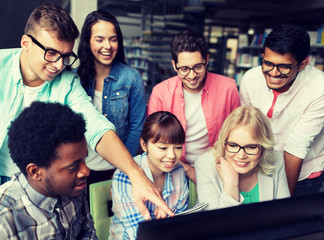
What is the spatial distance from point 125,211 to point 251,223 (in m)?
0.87

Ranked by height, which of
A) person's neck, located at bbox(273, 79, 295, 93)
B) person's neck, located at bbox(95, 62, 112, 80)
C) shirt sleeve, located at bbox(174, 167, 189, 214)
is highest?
person's neck, located at bbox(95, 62, 112, 80)

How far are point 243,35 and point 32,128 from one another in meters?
7.52

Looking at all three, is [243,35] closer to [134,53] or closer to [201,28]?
[201,28]

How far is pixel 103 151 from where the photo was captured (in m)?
1.12

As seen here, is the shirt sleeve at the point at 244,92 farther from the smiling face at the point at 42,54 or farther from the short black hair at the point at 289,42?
the smiling face at the point at 42,54

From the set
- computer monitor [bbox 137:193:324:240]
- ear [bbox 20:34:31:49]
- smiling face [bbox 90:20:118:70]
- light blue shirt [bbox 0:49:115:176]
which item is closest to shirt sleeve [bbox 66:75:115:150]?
light blue shirt [bbox 0:49:115:176]

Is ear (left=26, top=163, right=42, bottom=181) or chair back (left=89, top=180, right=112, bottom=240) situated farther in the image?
chair back (left=89, top=180, right=112, bottom=240)

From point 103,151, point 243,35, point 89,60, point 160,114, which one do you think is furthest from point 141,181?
point 243,35

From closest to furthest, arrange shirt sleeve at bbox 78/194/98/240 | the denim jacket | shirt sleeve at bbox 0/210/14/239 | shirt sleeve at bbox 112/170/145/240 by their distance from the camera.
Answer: shirt sleeve at bbox 0/210/14/239
shirt sleeve at bbox 78/194/98/240
shirt sleeve at bbox 112/170/145/240
the denim jacket

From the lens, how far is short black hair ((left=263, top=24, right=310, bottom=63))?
1.45 meters

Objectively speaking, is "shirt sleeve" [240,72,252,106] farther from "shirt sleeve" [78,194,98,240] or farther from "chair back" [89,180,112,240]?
"shirt sleeve" [78,194,98,240]

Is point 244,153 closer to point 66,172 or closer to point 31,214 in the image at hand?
point 66,172

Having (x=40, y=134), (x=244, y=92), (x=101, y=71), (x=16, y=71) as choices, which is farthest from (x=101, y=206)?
(x=244, y=92)

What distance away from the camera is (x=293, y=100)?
5.19ft
